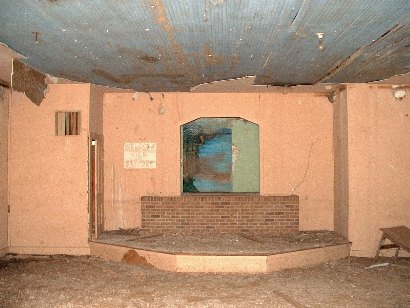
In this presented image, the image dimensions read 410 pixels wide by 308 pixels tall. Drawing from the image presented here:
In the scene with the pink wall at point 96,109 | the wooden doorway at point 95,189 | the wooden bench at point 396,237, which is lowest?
the wooden bench at point 396,237

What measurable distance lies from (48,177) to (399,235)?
243 inches

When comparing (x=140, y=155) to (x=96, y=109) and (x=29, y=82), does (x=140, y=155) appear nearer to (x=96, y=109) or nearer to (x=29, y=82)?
(x=96, y=109)

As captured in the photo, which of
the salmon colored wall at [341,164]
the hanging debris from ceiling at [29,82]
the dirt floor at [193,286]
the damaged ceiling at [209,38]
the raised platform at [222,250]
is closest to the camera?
the damaged ceiling at [209,38]

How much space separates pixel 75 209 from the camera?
6.89 m

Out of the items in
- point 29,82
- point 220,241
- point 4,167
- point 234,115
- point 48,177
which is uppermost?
point 29,82

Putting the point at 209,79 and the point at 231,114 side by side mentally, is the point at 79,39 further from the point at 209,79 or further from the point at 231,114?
the point at 231,114

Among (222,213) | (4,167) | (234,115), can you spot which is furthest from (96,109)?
(222,213)

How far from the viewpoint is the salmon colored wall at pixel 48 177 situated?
6.89m

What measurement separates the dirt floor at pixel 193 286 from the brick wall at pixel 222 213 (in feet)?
4.72

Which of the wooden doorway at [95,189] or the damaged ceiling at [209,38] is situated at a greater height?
the damaged ceiling at [209,38]

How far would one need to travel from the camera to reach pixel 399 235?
6375mm

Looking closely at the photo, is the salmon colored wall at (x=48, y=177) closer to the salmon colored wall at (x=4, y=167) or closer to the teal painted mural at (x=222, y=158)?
the salmon colored wall at (x=4, y=167)

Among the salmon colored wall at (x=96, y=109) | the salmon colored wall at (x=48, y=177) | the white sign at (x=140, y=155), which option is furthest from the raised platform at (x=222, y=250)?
the salmon colored wall at (x=96, y=109)

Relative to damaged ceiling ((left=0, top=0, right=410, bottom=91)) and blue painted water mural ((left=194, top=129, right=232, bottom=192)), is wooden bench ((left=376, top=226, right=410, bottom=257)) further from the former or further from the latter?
blue painted water mural ((left=194, top=129, right=232, bottom=192))
